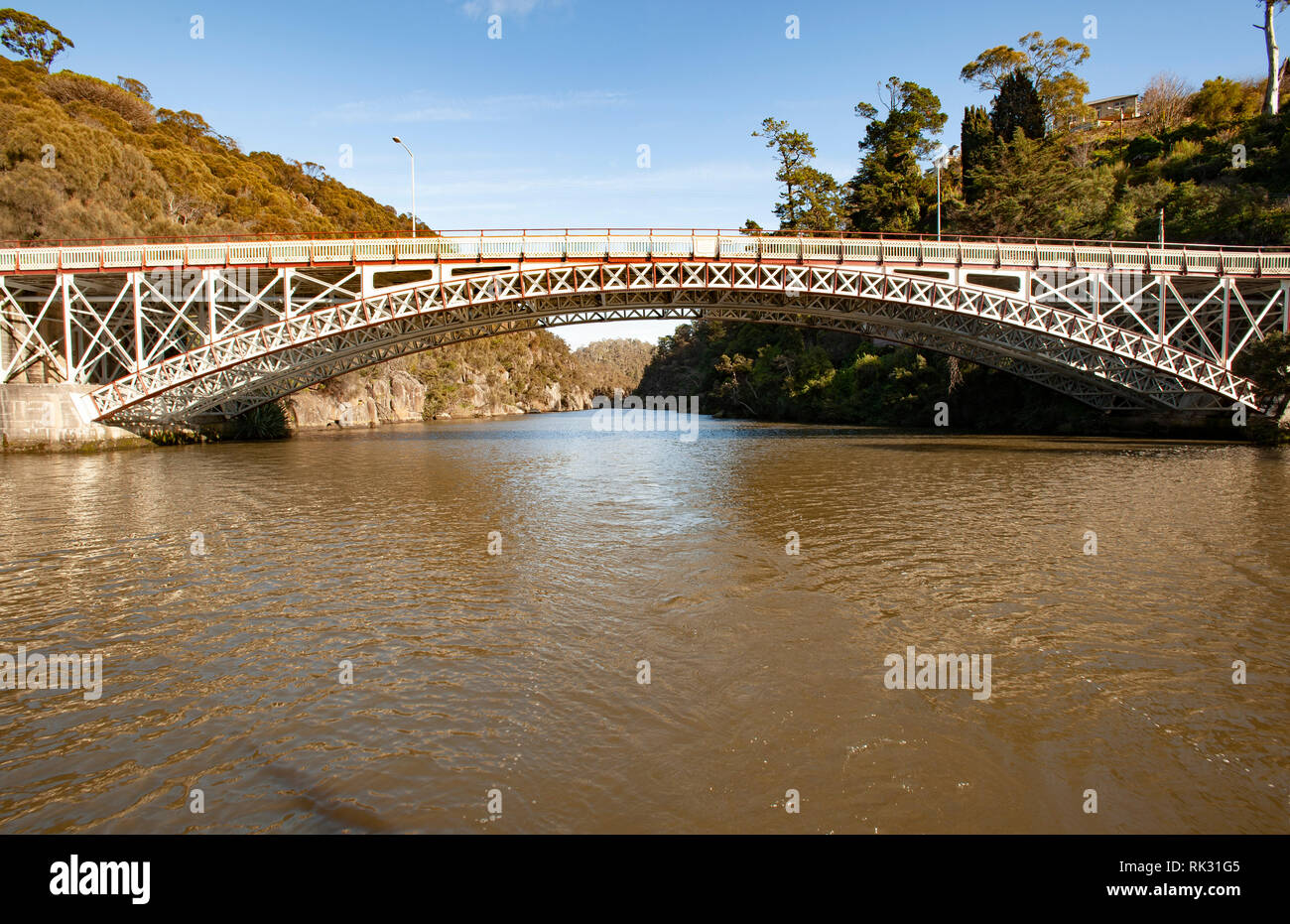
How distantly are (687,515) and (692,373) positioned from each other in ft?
326

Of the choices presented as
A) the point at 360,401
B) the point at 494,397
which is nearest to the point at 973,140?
the point at 360,401

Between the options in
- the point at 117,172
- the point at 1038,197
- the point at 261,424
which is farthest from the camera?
the point at 1038,197

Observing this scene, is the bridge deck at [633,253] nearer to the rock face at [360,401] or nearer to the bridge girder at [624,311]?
the bridge girder at [624,311]

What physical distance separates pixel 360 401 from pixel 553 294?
35.7 meters

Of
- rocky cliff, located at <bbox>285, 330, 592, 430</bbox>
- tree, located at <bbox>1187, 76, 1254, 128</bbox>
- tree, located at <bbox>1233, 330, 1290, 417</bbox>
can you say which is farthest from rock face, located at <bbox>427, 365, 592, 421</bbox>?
tree, located at <bbox>1187, 76, 1254, 128</bbox>

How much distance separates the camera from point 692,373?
111812 millimetres

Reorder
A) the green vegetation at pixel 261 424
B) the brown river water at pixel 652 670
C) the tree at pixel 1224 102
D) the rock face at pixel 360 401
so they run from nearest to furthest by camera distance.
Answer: the brown river water at pixel 652 670 → the green vegetation at pixel 261 424 → the rock face at pixel 360 401 → the tree at pixel 1224 102

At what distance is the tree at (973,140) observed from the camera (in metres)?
56.0

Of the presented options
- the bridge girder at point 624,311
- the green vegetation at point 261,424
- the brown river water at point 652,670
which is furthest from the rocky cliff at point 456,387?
the brown river water at point 652,670

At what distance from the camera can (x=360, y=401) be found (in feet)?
201

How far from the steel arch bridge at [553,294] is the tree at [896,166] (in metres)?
28.2

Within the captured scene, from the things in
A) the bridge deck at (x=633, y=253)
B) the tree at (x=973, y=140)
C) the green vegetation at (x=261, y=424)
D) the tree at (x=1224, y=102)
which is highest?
the tree at (x=1224, y=102)

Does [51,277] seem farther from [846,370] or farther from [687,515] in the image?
[846,370]

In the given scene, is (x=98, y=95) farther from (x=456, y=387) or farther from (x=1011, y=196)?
(x=1011, y=196)
